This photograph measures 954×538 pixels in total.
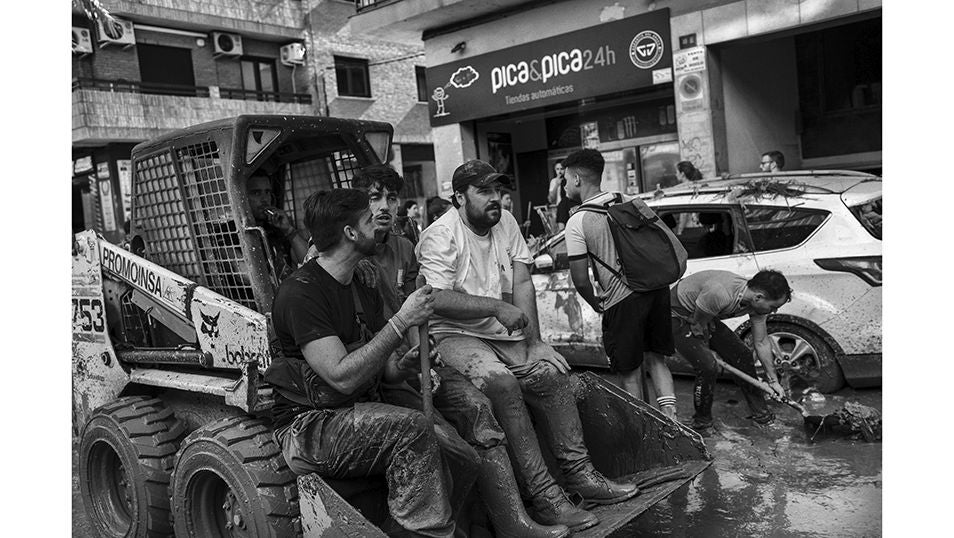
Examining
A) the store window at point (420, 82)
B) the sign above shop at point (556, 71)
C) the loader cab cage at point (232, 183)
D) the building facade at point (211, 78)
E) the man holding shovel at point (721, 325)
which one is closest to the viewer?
the loader cab cage at point (232, 183)

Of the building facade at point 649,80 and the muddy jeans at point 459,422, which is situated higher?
the building facade at point 649,80

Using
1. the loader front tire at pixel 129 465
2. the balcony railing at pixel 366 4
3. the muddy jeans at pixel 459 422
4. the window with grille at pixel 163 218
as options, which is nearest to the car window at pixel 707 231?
the muddy jeans at pixel 459 422

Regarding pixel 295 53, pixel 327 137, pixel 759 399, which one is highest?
pixel 295 53

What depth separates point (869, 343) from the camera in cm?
647

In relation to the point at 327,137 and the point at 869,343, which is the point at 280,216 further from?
the point at 869,343

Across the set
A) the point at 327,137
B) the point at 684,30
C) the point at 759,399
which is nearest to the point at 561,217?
the point at 684,30

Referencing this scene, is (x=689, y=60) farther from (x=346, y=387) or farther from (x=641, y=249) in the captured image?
(x=346, y=387)

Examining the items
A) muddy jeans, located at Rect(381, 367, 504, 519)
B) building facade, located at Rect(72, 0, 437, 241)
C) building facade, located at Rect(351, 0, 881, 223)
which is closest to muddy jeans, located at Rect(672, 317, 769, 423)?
muddy jeans, located at Rect(381, 367, 504, 519)

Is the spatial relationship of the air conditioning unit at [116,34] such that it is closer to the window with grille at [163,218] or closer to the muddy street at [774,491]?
the window with grille at [163,218]

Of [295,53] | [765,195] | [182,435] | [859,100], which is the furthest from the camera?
[295,53]

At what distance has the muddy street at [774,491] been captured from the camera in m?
4.50

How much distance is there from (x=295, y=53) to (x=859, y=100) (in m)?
16.5

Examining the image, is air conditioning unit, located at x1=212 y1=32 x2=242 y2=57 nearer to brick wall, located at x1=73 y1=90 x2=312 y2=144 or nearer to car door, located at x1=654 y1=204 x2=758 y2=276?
brick wall, located at x1=73 y1=90 x2=312 y2=144

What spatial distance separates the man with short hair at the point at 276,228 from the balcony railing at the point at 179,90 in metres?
17.5
